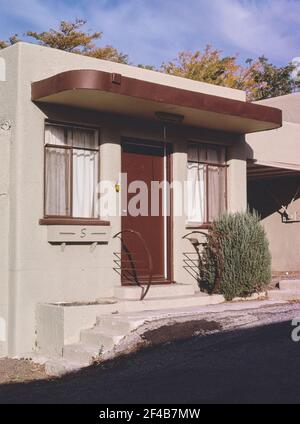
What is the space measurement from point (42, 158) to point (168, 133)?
8.58ft

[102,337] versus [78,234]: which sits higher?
[78,234]

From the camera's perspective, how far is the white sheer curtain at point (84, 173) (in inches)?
411

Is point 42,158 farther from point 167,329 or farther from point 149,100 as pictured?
point 167,329

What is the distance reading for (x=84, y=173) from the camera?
416 inches

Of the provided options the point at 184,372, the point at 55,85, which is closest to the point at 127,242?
the point at 55,85

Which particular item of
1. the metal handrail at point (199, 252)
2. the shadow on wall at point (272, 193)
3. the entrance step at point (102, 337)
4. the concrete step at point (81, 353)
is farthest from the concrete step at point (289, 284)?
the shadow on wall at point (272, 193)

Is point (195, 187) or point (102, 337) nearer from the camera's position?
point (102, 337)

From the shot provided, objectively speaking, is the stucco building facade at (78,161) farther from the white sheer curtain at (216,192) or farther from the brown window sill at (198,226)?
the white sheer curtain at (216,192)

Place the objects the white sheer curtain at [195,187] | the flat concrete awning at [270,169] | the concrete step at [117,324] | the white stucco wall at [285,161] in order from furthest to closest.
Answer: the white stucco wall at [285,161]
the flat concrete awning at [270,169]
the white sheer curtain at [195,187]
the concrete step at [117,324]

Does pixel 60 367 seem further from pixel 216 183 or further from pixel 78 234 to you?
pixel 216 183

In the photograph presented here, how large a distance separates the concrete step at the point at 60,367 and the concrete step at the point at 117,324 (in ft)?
2.42

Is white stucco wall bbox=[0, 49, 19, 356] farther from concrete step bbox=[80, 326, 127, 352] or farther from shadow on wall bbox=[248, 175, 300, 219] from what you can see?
shadow on wall bbox=[248, 175, 300, 219]

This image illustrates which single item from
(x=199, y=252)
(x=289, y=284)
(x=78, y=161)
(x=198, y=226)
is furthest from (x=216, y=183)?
(x=78, y=161)

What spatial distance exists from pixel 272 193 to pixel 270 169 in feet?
9.46
